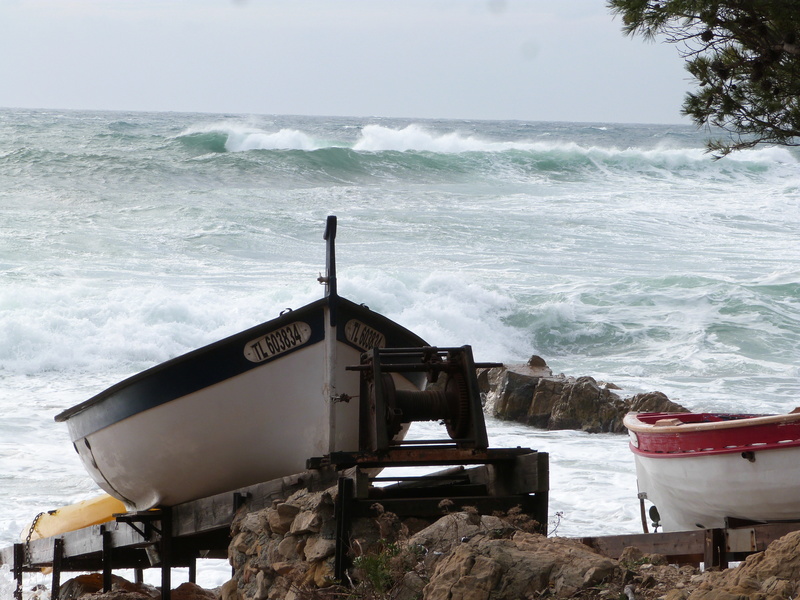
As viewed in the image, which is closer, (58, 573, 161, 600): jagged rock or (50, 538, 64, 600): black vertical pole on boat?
(50, 538, 64, 600): black vertical pole on boat

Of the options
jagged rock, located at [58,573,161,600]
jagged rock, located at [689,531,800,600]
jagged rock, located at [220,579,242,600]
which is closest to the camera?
jagged rock, located at [689,531,800,600]

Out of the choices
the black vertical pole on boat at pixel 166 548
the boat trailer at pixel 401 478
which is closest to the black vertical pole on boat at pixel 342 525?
the boat trailer at pixel 401 478

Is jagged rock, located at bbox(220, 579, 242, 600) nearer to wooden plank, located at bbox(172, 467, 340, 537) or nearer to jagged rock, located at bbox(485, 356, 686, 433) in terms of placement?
wooden plank, located at bbox(172, 467, 340, 537)

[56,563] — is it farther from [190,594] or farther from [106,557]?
[190,594]

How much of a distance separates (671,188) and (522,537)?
39121 millimetres

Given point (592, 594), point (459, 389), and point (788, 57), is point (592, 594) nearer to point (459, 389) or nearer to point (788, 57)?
point (459, 389)

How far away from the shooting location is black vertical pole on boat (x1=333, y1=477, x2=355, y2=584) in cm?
446

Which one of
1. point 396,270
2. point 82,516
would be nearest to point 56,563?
point 82,516

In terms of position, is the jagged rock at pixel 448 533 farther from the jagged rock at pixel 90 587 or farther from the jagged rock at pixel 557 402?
the jagged rock at pixel 557 402

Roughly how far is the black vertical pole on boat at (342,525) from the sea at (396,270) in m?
1.06

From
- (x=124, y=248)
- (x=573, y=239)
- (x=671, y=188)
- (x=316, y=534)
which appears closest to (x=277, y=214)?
(x=124, y=248)

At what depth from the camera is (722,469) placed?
5961 mm

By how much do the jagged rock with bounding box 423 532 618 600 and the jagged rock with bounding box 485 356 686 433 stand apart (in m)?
8.15

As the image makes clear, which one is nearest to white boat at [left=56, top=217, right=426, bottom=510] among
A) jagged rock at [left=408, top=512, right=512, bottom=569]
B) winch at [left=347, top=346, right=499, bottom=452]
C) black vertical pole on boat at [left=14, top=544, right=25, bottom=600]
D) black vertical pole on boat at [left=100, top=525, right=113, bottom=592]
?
winch at [left=347, top=346, right=499, bottom=452]
